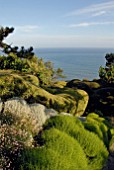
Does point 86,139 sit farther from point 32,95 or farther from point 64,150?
point 32,95

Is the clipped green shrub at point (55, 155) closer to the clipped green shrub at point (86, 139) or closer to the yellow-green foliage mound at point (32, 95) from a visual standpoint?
the clipped green shrub at point (86, 139)

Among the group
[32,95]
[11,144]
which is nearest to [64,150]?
[11,144]

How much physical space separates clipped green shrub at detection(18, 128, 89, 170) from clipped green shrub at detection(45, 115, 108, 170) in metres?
0.49

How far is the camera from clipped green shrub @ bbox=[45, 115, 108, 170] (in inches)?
316

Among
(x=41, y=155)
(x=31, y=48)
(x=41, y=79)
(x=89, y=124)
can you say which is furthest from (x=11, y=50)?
(x=41, y=155)

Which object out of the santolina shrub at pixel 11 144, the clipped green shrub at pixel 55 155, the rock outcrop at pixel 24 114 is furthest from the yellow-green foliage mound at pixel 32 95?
the santolina shrub at pixel 11 144

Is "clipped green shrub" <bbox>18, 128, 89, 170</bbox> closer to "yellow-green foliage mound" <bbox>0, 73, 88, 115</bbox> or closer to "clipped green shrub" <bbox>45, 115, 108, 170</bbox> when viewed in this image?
"clipped green shrub" <bbox>45, 115, 108, 170</bbox>

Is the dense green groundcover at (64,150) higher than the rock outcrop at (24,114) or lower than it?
lower

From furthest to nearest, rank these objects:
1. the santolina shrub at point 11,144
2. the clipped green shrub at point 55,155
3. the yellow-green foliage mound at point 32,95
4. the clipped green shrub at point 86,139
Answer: the yellow-green foliage mound at point 32,95 < the clipped green shrub at point 86,139 < the santolina shrub at point 11,144 < the clipped green shrub at point 55,155

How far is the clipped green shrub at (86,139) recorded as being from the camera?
26.4 feet

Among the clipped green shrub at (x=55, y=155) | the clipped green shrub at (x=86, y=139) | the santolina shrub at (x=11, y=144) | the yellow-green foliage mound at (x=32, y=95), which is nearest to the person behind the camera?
the clipped green shrub at (x=55, y=155)

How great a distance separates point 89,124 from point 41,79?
9094 millimetres

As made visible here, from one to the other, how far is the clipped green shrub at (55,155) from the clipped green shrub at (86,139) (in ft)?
1.59

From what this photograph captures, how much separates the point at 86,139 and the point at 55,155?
1934 mm
